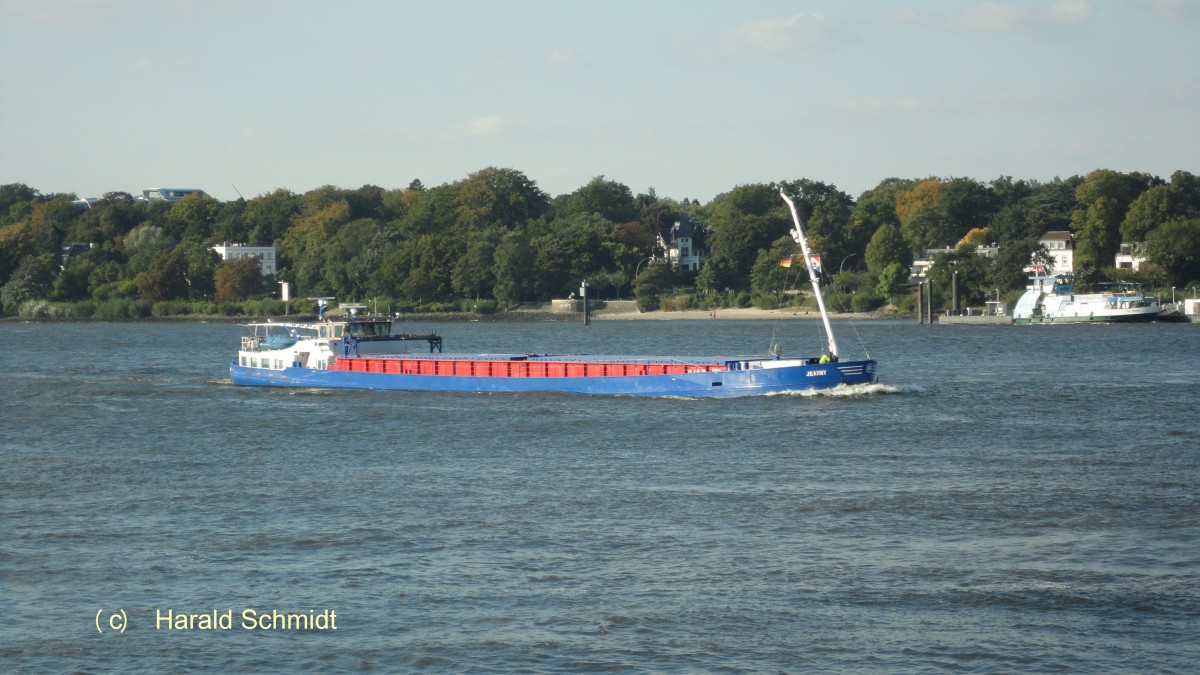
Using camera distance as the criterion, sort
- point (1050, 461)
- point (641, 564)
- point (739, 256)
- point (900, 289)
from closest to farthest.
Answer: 1. point (641, 564)
2. point (1050, 461)
3. point (900, 289)
4. point (739, 256)

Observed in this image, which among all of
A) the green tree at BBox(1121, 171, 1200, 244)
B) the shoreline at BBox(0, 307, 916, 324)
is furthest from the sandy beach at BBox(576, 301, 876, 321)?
the green tree at BBox(1121, 171, 1200, 244)

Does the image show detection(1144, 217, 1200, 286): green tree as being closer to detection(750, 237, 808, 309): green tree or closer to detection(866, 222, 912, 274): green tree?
detection(866, 222, 912, 274): green tree

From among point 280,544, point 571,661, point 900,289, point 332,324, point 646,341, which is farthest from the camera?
point 900,289

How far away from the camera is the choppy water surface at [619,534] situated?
2270cm

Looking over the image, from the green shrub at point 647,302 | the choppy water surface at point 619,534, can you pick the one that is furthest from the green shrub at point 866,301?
the choppy water surface at point 619,534

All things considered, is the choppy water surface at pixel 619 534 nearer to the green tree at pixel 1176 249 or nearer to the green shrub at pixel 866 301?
the green tree at pixel 1176 249

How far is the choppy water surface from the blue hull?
40.5 inches

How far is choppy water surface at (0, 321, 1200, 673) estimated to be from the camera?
22.7 metres

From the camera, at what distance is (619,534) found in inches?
1211

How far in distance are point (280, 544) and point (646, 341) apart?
9127 cm

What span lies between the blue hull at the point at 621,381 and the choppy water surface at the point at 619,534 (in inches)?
40.5

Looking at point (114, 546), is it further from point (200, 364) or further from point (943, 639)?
point (200, 364)

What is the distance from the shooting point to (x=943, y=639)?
22.6 meters

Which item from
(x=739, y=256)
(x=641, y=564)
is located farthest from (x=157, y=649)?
(x=739, y=256)
